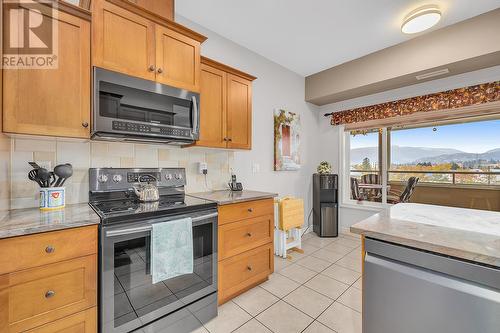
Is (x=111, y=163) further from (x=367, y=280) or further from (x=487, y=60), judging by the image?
(x=487, y=60)

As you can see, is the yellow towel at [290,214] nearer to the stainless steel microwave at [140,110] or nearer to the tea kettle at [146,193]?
the stainless steel microwave at [140,110]

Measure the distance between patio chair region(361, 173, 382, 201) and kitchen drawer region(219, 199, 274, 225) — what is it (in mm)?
2492

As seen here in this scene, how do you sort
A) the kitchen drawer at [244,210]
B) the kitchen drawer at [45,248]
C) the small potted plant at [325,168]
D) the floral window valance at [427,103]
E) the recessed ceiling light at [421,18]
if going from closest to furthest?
the kitchen drawer at [45,248]
the kitchen drawer at [244,210]
the recessed ceiling light at [421,18]
the floral window valance at [427,103]
the small potted plant at [325,168]

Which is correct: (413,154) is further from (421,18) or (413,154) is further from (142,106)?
(142,106)

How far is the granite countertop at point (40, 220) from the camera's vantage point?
101 centimetres

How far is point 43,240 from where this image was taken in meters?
1.07

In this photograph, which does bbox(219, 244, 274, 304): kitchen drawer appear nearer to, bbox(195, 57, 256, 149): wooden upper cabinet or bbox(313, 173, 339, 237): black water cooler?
bbox(195, 57, 256, 149): wooden upper cabinet

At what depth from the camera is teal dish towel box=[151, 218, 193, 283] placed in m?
1.39

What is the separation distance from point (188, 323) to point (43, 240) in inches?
43.1

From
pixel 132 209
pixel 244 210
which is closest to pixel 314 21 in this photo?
pixel 244 210

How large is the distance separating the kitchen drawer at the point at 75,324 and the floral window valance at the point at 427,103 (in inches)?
155

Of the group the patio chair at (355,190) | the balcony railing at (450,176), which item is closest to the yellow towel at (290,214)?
the patio chair at (355,190)

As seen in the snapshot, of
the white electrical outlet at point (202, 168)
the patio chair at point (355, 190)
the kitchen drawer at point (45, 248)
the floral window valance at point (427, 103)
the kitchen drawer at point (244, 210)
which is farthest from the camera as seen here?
the patio chair at point (355, 190)

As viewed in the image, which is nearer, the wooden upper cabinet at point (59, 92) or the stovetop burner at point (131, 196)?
the wooden upper cabinet at point (59, 92)
